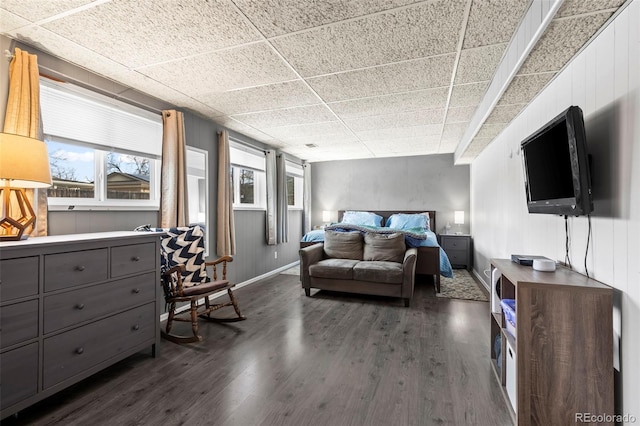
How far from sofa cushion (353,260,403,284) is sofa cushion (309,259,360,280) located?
0.30 feet

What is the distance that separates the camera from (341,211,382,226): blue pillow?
605 centimetres

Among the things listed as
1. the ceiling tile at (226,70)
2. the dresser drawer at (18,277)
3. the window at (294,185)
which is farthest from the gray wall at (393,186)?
the dresser drawer at (18,277)

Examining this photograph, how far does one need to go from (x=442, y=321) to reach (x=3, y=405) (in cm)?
323

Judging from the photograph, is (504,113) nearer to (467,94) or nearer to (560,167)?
(467,94)

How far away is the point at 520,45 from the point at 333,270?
288 centimetres

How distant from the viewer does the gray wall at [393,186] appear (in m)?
5.98

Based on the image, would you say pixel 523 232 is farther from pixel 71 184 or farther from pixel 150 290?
pixel 71 184

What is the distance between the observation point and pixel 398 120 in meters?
3.77

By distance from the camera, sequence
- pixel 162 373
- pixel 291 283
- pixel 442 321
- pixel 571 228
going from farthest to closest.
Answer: pixel 291 283 < pixel 442 321 < pixel 162 373 < pixel 571 228

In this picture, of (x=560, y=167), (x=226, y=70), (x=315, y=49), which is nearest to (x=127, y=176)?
(x=226, y=70)

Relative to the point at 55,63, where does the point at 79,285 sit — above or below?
below

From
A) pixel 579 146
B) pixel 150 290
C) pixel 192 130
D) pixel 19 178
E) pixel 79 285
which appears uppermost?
pixel 192 130

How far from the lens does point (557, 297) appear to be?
1.39 m

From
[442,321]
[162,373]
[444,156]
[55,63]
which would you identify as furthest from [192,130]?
[444,156]
